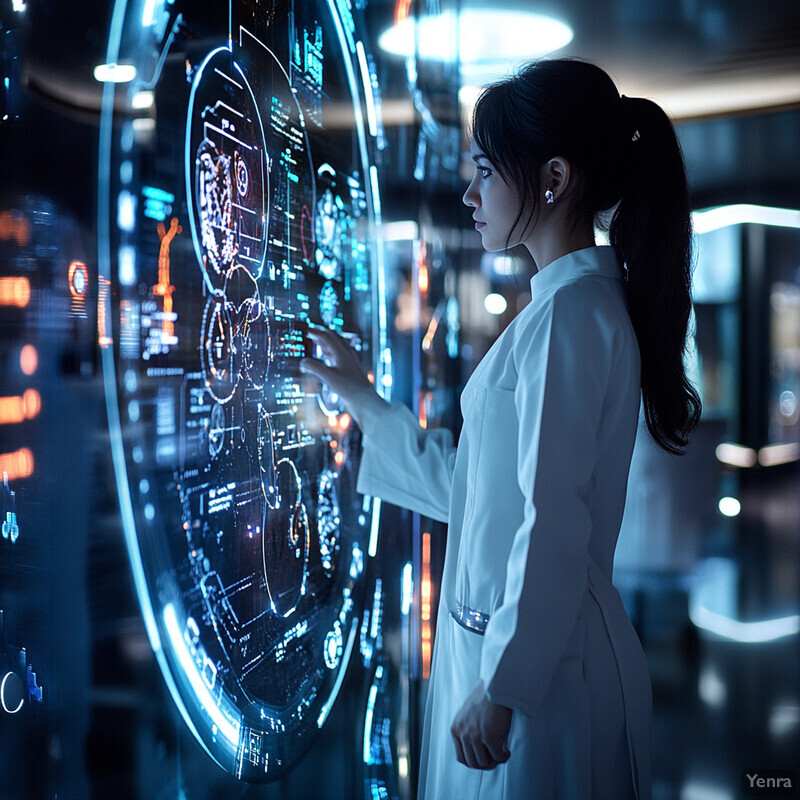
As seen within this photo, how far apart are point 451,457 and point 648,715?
0.45 m

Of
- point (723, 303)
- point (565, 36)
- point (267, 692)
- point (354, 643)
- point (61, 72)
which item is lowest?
point (354, 643)

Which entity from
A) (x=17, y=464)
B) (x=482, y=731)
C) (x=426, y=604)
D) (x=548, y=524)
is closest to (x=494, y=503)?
(x=548, y=524)

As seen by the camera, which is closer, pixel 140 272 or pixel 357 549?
pixel 140 272

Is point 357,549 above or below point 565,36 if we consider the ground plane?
below

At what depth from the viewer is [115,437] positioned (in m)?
0.63

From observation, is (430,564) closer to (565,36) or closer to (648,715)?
(648,715)

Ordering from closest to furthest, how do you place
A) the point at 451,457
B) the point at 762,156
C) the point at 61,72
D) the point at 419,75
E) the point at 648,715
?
the point at 61,72 → the point at 648,715 → the point at 451,457 → the point at 419,75 → the point at 762,156

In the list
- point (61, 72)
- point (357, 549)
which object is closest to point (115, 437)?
point (61, 72)

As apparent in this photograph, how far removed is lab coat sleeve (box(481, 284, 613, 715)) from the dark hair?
156mm

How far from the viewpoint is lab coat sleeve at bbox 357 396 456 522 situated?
3.82 ft

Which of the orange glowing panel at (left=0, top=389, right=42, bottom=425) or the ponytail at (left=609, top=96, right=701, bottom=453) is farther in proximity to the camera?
the ponytail at (left=609, top=96, right=701, bottom=453)

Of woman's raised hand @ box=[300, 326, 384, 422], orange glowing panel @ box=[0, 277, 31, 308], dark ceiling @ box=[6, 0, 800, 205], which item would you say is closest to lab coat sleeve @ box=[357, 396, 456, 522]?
woman's raised hand @ box=[300, 326, 384, 422]

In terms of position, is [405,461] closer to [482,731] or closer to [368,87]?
[482,731]

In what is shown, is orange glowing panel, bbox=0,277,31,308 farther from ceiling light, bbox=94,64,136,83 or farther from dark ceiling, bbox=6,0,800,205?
dark ceiling, bbox=6,0,800,205
